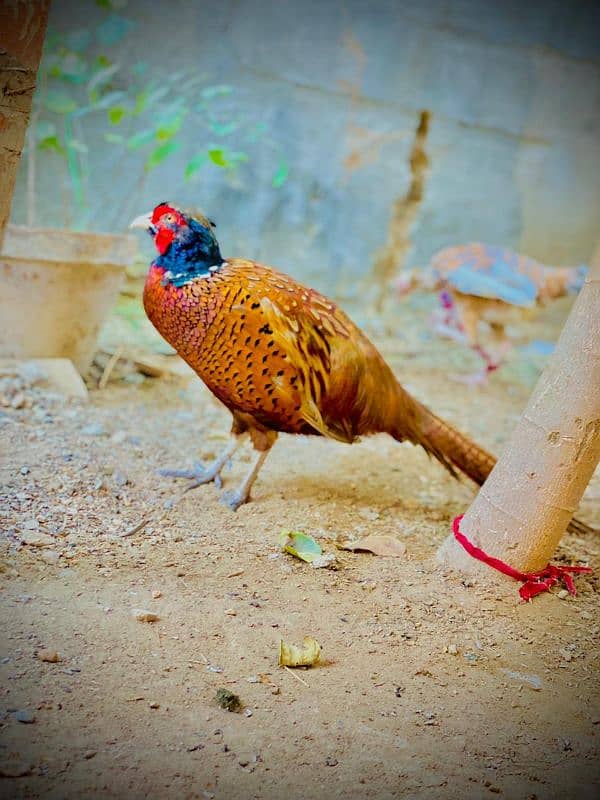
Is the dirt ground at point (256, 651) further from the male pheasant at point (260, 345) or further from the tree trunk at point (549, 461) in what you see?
the male pheasant at point (260, 345)

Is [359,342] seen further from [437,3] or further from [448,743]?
[437,3]

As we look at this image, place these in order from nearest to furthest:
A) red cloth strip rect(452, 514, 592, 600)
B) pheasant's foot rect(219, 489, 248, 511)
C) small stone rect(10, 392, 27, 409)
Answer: red cloth strip rect(452, 514, 592, 600)
pheasant's foot rect(219, 489, 248, 511)
small stone rect(10, 392, 27, 409)

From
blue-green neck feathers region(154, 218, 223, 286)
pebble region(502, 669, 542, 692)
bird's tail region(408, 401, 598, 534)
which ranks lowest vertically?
pebble region(502, 669, 542, 692)

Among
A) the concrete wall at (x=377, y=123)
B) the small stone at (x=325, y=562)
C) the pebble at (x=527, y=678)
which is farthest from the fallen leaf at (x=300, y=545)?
the concrete wall at (x=377, y=123)

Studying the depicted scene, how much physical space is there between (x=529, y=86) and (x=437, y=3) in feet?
3.51

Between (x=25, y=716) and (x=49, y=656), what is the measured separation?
190 millimetres

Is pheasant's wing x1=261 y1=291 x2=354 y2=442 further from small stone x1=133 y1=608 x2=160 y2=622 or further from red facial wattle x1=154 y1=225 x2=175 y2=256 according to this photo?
small stone x1=133 y1=608 x2=160 y2=622

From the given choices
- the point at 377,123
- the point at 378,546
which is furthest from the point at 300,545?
the point at 377,123

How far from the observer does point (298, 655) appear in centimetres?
194

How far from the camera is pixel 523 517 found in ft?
7.70

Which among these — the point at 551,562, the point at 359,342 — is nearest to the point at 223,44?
the point at 359,342

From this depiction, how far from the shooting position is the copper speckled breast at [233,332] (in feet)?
8.80

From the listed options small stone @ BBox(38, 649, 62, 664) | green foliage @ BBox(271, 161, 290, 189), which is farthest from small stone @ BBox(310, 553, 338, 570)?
green foliage @ BBox(271, 161, 290, 189)

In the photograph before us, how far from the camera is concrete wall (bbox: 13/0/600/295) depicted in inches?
221
